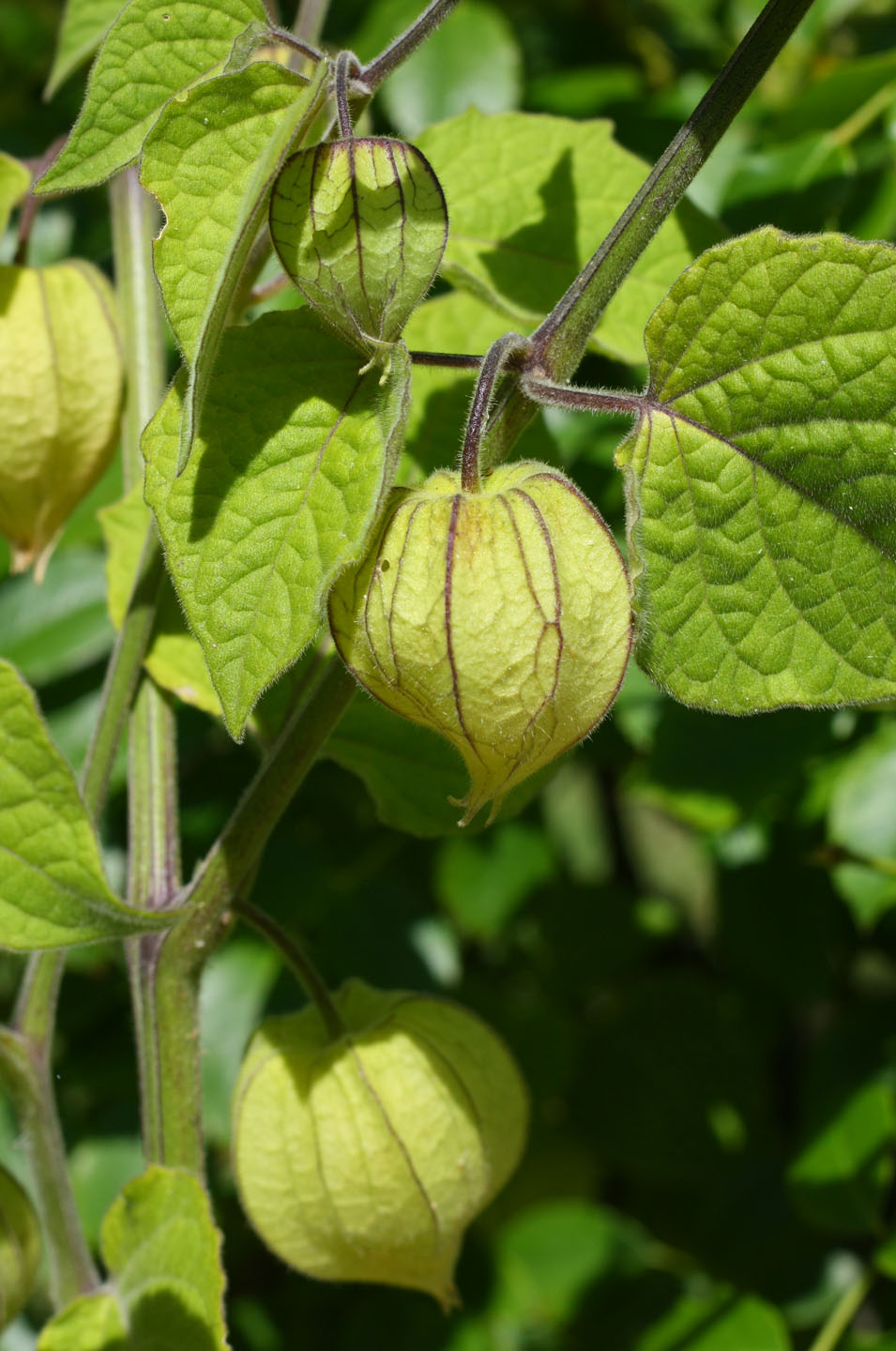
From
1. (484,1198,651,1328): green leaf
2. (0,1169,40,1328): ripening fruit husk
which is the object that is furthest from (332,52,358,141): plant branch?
(484,1198,651,1328): green leaf

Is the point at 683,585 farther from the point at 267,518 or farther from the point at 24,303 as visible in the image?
the point at 24,303

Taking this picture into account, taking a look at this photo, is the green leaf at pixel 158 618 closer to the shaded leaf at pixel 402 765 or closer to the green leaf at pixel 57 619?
the shaded leaf at pixel 402 765

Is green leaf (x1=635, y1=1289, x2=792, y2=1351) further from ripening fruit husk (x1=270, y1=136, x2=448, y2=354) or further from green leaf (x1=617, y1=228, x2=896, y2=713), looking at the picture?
ripening fruit husk (x1=270, y1=136, x2=448, y2=354)

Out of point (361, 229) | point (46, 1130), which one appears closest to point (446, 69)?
point (361, 229)

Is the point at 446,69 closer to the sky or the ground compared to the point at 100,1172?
closer to the sky

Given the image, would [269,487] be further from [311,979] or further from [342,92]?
[311,979]
